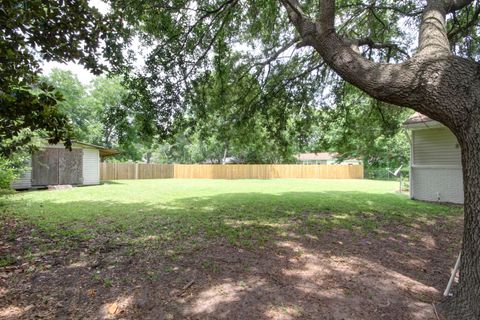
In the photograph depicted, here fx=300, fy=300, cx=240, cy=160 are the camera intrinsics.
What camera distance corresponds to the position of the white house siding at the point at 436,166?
9.03 meters

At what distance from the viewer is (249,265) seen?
358 centimetres

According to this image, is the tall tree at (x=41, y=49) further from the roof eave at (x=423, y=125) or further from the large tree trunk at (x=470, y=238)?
the roof eave at (x=423, y=125)

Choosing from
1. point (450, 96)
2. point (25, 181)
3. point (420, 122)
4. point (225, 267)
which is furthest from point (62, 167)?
point (450, 96)

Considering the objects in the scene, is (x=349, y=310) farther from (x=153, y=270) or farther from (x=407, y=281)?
(x=153, y=270)

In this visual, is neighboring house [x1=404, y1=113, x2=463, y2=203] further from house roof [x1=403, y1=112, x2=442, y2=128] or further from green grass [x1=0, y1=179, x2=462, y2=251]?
green grass [x1=0, y1=179, x2=462, y2=251]

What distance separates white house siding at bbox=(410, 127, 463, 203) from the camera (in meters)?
9.03

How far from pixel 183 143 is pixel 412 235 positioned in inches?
1327

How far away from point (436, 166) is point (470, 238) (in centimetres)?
824

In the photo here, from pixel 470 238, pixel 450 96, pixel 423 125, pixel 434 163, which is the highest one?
pixel 423 125

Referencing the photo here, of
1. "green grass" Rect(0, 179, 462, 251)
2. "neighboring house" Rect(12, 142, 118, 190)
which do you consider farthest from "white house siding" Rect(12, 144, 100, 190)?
"green grass" Rect(0, 179, 462, 251)

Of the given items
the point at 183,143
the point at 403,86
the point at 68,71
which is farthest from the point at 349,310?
the point at 183,143

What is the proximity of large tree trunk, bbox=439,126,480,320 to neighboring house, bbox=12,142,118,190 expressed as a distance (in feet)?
50.8

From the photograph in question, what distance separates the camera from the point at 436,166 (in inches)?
373

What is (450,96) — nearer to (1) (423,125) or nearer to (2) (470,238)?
(2) (470,238)
